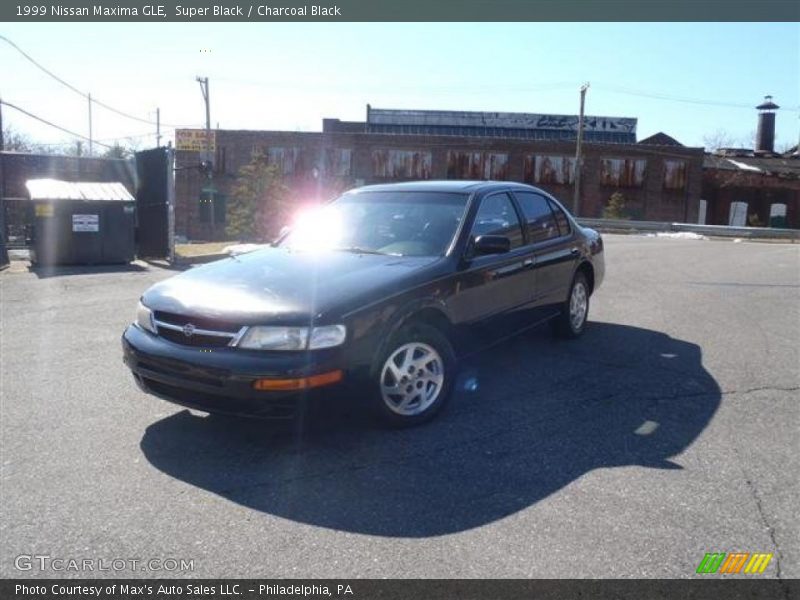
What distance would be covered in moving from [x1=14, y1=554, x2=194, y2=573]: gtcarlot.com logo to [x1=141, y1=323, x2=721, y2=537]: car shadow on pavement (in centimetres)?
55

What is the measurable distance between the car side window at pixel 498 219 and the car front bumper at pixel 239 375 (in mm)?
1917

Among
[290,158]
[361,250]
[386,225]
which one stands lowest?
[361,250]

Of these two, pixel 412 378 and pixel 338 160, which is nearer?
pixel 412 378

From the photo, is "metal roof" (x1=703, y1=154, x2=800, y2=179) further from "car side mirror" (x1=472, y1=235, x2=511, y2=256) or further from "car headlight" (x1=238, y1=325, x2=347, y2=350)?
"car headlight" (x1=238, y1=325, x2=347, y2=350)

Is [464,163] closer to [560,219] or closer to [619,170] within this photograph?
[619,170]

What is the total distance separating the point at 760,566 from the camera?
9.39ft

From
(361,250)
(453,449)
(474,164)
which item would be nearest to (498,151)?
(474,164)

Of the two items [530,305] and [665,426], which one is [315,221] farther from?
[665,426]

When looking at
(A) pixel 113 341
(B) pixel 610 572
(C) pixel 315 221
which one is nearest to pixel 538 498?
(B) pixel 610 572

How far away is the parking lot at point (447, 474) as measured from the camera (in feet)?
9.65

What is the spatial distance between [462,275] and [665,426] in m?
1.65

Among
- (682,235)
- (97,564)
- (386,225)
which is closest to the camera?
(97,564)

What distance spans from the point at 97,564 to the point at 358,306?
1862 millimetres
